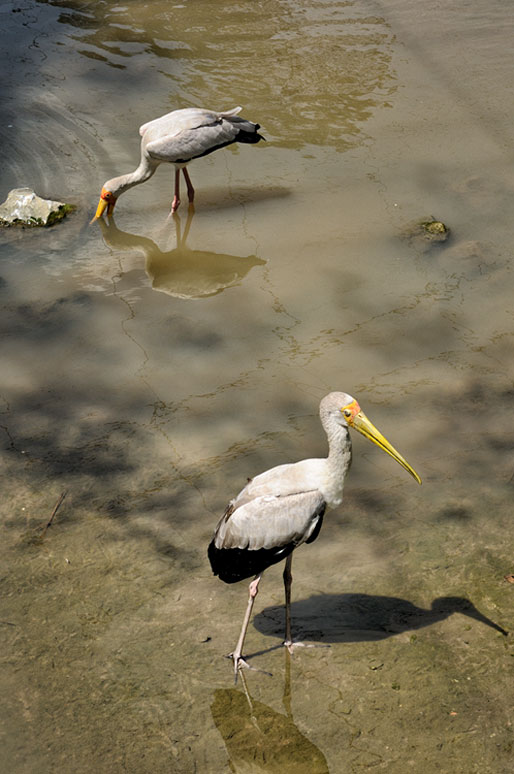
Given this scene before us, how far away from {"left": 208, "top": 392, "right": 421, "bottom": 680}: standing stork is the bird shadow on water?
0.31 metres

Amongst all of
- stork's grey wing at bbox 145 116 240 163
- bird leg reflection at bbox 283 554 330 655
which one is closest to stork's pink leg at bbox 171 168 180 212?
stork's grey wing at bbox 145 116 240 163

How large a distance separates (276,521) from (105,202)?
4.39 meters

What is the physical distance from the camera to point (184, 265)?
7.02m

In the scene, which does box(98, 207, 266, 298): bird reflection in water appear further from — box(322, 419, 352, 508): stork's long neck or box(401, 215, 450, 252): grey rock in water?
box(322, 419, 352, 508): stork's long neck

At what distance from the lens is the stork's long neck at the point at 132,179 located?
7375 mm

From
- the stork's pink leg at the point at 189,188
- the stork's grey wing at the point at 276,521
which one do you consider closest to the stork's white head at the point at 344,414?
the stork's grey wing at the point at 276,521

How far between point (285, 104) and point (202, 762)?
6993 millimetres

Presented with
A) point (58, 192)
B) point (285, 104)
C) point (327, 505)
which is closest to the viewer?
point (327, 505)

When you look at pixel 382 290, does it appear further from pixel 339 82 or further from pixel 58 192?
pixel 339 82

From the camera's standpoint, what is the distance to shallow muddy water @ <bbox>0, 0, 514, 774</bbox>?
12.2 feet

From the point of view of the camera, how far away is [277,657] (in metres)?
3.99

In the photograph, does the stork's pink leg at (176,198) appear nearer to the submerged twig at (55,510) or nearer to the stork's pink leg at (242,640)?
the submerged twig at (55,510)

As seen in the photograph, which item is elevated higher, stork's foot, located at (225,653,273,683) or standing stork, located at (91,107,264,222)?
standing stork, located at (91,107,264,222)

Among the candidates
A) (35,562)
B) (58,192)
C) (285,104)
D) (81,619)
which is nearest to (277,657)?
(81,619)
